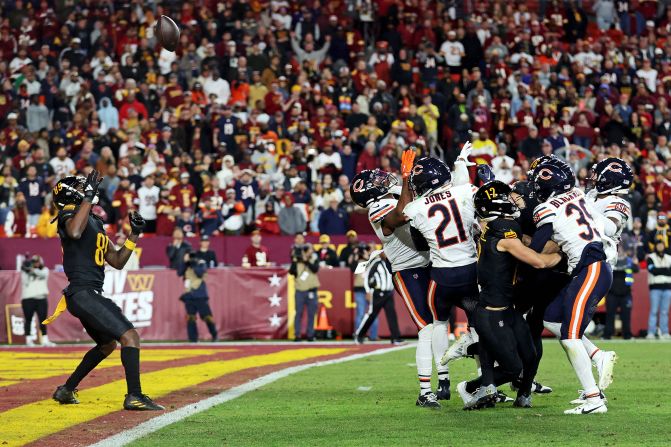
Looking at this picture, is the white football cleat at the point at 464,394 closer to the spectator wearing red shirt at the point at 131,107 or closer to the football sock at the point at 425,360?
the football sock at the point at 425,360

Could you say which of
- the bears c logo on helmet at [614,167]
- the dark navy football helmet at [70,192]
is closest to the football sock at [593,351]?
the bears c logo on helmet at [614,167]

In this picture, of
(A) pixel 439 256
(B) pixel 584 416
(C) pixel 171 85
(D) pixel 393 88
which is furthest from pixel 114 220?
(B) pixel 584 416

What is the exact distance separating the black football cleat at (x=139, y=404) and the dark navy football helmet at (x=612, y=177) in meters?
4.15

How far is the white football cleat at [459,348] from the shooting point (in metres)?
9.74

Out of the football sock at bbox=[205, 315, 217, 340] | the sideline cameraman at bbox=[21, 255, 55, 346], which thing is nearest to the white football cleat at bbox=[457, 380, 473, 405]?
the football sock at bbox=[205, 315, 217, 340]

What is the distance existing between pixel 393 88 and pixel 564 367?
14.0 meters

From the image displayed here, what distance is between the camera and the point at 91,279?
9859 millimetres

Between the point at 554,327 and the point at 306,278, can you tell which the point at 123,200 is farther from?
the point at 554,327

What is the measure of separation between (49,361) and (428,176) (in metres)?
7.69

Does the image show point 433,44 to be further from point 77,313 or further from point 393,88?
point 77,313

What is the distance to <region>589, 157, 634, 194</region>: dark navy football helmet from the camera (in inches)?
397

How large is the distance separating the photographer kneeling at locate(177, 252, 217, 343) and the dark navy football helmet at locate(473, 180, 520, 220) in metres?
11.5

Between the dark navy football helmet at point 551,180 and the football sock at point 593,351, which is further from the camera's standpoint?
Result: the football sock at point 593,351

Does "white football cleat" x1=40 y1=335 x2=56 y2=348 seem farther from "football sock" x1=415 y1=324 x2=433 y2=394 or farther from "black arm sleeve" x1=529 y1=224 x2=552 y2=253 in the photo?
"black arm sleeve" x1=529 y1=224 x2=552 y2=253
